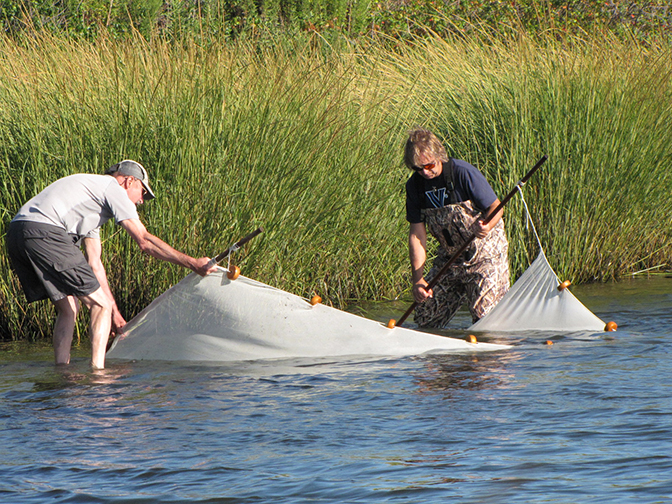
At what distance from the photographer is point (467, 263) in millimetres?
6250

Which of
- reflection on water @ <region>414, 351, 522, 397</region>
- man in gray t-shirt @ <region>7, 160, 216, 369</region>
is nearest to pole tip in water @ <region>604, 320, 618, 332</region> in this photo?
reflection on water @ <region>414, 351, 522, 397</region>

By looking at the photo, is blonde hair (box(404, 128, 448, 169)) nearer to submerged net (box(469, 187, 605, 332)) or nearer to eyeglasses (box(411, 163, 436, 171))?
eyeglasses (box(411, 163, 436, 171))

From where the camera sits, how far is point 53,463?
4.30m

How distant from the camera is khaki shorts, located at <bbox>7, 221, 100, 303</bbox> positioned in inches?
222

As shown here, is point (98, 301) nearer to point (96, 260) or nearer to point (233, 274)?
point (96, 260)

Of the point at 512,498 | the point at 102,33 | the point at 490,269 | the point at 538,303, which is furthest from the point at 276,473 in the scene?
the point at 102,33

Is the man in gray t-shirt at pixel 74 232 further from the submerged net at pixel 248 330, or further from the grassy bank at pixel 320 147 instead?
the grassy bank at pixel 320 147

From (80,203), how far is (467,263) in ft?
8.26

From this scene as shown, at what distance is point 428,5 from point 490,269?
1354 cm

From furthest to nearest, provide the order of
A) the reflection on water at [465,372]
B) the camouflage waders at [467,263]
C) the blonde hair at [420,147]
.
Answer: the camouflage waders at [467,263], the blonde hair at [420,147], the reflection on water at [465,372]

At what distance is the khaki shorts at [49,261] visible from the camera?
5.63 metres

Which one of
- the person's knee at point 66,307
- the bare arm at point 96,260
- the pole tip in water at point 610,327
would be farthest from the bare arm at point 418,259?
the person's knee at point 66,307

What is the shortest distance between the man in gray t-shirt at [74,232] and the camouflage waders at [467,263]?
1.58m

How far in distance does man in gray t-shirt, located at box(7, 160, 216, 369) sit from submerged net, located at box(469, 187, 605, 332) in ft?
6.84
